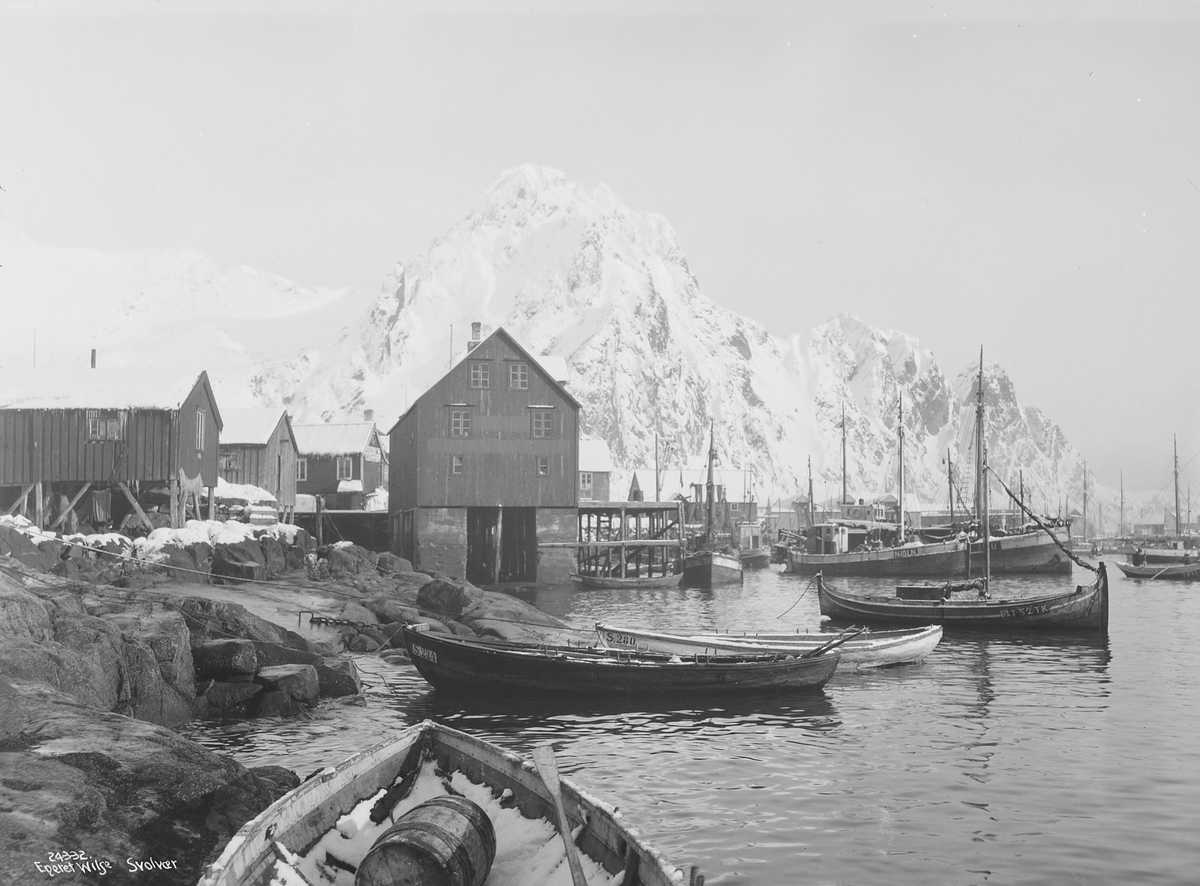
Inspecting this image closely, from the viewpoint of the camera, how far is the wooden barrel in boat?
345 inches

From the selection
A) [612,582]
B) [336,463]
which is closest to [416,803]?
[612,582]

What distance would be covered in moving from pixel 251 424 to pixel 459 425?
12.1 meters

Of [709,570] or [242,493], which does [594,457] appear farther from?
[242,493]

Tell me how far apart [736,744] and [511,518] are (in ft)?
148

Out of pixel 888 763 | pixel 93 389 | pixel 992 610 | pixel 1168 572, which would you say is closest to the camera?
pixel 888 763

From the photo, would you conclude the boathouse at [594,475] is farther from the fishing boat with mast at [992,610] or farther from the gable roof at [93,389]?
the fishing boat with mast at [992,610]

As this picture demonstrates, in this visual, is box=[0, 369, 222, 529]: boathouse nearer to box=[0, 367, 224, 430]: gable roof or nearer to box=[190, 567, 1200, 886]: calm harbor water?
box=[0, 367, 224, 430]: gable roof

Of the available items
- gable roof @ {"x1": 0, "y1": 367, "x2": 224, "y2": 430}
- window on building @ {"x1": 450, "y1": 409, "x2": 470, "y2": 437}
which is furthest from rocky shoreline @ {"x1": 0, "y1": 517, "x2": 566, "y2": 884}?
window on building @ {"x1": 450, "y1": 409, "x2": 470, "y2": 437}

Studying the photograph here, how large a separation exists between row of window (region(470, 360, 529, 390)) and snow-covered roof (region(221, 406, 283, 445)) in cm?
1197

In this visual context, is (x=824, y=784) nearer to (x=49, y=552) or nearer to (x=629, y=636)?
(x=629, y=636)

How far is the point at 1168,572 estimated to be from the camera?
3191 inches

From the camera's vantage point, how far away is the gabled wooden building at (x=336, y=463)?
245 feet

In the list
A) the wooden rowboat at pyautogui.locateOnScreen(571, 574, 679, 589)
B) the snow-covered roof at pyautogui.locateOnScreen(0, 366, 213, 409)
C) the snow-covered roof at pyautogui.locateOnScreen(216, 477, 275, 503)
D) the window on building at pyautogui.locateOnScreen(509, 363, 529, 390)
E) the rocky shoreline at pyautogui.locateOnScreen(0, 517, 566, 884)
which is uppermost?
the window on building at pyautogui.locateOnScreen(509, 363, 529, 390)

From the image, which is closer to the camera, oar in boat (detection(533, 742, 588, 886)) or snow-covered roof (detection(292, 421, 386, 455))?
oar in boat (detection(533, 742, 588, 886))
